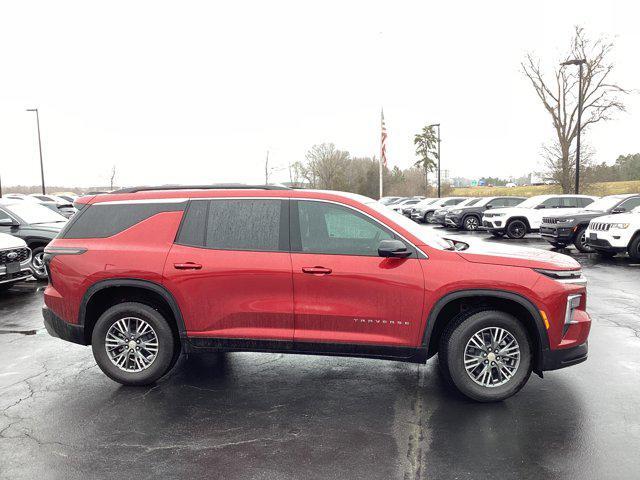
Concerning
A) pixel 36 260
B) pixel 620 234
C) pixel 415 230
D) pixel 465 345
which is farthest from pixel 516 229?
pixel 465 345

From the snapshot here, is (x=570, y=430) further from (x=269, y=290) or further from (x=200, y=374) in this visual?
(x=200, y=374)

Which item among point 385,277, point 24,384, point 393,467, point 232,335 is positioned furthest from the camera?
point 24,384

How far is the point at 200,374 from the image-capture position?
5117 millimetres

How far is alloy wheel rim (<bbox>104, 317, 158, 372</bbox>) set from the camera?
15.6 feet

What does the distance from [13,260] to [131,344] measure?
222 inches

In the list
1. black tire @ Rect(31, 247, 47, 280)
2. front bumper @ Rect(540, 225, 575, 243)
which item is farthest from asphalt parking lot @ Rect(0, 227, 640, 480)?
front bumper @ Rect(540, 225, 575, 243)

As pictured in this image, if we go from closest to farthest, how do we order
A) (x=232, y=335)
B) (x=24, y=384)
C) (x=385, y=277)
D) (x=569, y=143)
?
(x=385, y=277)
(x=232, y=335)
(x=24, y=384)
(x=569, y=143)

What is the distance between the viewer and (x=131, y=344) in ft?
15.7

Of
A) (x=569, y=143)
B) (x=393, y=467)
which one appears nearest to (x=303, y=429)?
(x=393, y=467)

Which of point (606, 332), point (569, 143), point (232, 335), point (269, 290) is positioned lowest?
point (606, 332)

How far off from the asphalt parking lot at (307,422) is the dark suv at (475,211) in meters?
18.0

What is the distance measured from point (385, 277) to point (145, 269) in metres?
2.11

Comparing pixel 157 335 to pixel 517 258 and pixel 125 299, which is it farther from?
pixel 517 258

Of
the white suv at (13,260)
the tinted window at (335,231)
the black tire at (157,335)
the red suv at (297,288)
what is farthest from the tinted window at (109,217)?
the white suv at (13,260)
